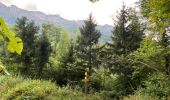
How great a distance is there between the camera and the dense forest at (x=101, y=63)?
41.6ft

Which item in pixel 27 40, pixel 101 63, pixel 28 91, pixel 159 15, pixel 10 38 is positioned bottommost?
pixel 101 63

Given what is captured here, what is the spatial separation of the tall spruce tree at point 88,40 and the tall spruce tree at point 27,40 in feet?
24.1

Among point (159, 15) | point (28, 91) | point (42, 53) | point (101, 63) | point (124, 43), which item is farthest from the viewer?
point (42, 53)

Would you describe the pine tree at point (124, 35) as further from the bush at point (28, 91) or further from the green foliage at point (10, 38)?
the green foliage at point (10, 38)

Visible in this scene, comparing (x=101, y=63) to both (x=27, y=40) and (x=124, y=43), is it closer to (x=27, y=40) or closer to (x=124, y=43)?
(x=124, y=43)

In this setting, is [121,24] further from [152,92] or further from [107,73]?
[152,92]

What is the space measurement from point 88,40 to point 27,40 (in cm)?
917

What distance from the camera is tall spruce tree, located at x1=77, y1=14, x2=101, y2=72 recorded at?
117 ft

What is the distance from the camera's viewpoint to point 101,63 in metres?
32.8

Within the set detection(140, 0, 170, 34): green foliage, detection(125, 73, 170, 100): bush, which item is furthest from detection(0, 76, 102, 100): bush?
detection(140, 0, 170, 34): green foliage

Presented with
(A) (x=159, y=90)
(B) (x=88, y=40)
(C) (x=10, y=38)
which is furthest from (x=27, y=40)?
(C) (x=10, y=38)

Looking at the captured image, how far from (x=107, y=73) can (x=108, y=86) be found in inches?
49.9

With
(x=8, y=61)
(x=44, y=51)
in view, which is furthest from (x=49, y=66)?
(x=8, y=61)

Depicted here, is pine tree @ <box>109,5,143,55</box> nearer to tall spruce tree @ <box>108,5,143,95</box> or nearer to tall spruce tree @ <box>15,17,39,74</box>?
tall spruce tree @ <box>108,5,143,95</box>
